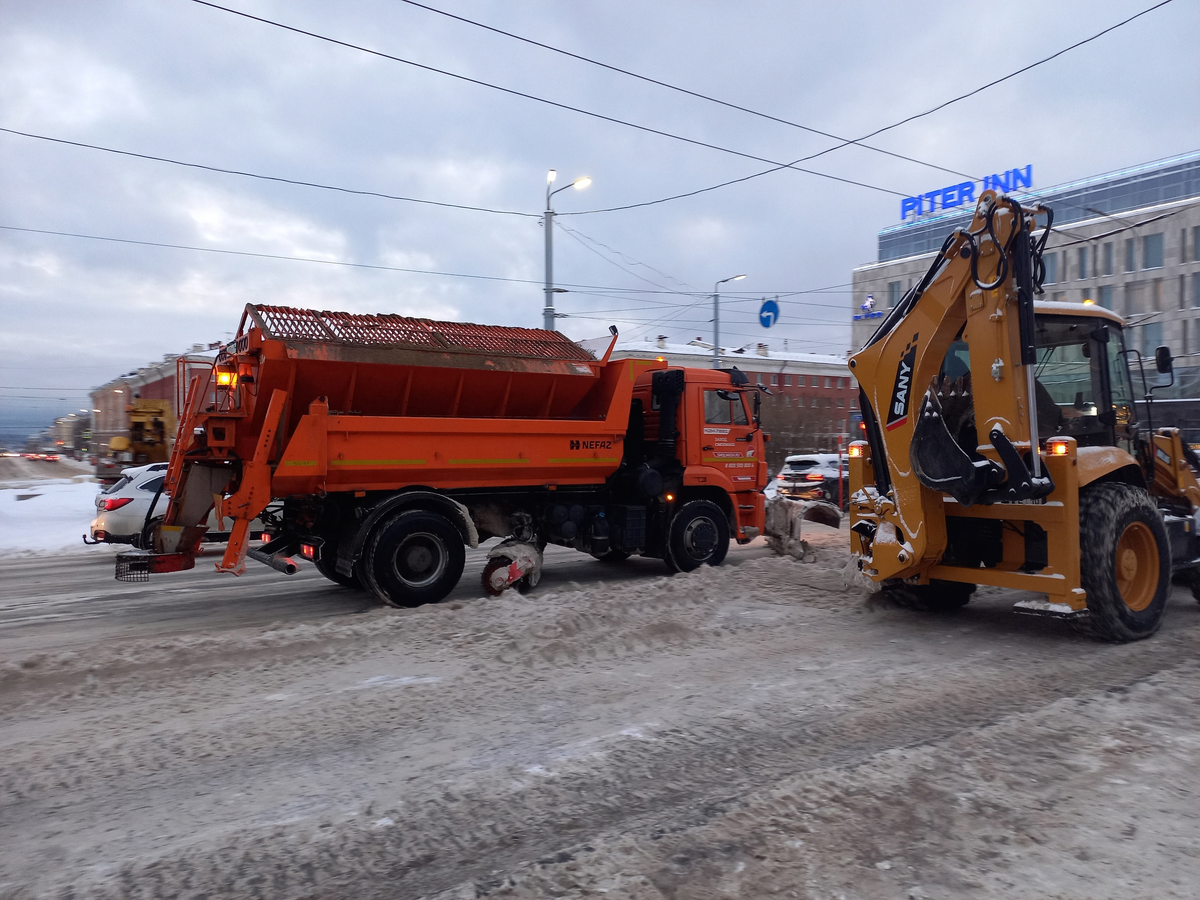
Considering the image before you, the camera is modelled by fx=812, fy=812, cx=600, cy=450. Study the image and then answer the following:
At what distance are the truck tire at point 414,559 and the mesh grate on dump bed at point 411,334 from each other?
1891mm

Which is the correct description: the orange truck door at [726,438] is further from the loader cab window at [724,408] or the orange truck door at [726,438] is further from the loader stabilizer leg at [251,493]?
the loader stabilizer leg at [251,493]

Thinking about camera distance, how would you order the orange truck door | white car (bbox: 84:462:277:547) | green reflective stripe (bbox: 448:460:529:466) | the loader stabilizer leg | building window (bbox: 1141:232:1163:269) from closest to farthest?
the loader stabilizer leg
green reflective stripe (bbox: 448:460:529:466)
the orange truck door
white car (bbox: 84:462:277:547)
building window (bbox: 1141:232:1163:269)

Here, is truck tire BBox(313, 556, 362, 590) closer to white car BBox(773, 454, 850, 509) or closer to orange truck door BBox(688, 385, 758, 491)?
orange truck door BBox(688, 385, 758, 491)

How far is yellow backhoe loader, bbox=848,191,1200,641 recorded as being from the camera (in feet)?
20.6

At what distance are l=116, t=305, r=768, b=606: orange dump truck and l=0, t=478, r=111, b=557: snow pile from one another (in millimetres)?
8523

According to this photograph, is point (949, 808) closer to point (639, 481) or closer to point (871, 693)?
point (871, 693)

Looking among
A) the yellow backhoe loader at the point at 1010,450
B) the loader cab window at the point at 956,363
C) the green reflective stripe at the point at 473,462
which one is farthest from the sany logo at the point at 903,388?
the green reflective stripe at the point at 473,462

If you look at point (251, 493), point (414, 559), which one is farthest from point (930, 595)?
point (251, 493)

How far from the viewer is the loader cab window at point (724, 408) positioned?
11.1 metres

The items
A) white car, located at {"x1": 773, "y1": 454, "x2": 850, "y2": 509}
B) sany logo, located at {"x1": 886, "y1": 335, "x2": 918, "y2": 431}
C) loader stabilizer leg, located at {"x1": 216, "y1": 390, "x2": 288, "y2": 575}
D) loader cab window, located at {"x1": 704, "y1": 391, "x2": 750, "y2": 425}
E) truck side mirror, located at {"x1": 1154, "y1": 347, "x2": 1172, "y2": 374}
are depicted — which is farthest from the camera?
white car, located at {"x1": 773, "y1": 454, "x2": 850, "y2": 509}

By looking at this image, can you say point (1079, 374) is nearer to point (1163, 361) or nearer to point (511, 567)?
point (1163, 361)

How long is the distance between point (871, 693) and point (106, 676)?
5246mm

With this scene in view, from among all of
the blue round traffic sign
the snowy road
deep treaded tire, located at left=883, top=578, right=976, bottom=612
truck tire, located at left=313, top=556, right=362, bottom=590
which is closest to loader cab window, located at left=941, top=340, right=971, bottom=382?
deep treaded tire, located at left=883, top=578, right=976, bottom=612

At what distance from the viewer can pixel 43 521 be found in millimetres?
17219
